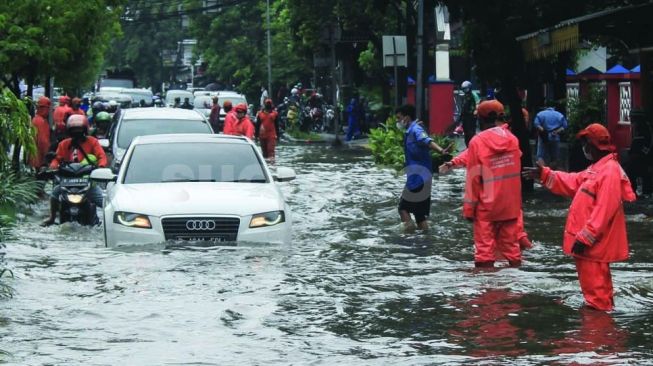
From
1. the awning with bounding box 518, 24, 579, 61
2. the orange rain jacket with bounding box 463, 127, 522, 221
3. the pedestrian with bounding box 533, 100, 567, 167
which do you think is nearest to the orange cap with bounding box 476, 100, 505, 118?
the orange rain jacket with bounding box 463, 127, 522, 221

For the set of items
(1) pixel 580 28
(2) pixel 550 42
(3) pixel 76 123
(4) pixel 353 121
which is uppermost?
(1) pixel 580 28

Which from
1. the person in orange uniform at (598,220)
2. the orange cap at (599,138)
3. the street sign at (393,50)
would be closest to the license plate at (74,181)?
the person in orange uniform at (598,220)

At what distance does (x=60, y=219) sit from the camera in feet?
59.7

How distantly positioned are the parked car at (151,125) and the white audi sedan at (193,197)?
254 inches

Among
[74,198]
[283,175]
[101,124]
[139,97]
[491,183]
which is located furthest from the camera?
[139,97]

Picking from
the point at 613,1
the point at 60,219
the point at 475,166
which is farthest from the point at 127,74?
the point at 475,166

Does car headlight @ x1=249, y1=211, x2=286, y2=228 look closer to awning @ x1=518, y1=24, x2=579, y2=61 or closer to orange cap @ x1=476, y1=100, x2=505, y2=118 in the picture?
orange cap @ x1=476, y1=100, x2=505, y2=118

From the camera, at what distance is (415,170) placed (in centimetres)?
1808

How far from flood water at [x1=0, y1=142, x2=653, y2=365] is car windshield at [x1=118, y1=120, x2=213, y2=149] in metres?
5.62

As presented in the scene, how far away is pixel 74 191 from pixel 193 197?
4000 mm

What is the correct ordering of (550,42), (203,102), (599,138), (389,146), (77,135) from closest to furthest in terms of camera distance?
(599,138) → (77,135) → (550,42) → (389,146) → (203,102)

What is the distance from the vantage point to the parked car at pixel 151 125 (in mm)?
22719

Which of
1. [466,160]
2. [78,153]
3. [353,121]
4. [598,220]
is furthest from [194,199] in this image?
[353,121]

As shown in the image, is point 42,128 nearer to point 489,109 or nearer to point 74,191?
point 74,191
